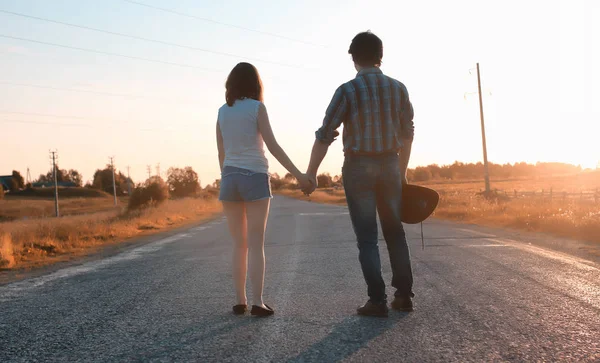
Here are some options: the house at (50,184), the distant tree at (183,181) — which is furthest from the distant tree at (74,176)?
the distant tree at (183,181)

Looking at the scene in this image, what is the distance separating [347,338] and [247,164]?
1433 millimetres

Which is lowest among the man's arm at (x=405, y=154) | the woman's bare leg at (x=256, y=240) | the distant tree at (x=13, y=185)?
the woman's bare leg at (x=256, y=240)

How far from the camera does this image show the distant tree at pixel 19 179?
12549cm

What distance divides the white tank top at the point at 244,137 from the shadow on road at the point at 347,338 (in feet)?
4.16

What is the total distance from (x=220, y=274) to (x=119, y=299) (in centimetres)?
168

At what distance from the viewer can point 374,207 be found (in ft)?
13.8

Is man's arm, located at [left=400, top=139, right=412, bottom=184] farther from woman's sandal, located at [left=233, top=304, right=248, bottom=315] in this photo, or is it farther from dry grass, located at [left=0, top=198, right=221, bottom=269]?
dry grass, located at [left=0, top=198, right=221, bottom=269]

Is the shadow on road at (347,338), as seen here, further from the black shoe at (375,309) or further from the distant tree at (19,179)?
the distant tree at (19,179)

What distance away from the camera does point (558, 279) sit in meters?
5.69

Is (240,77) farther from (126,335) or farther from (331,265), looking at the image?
(331,265)

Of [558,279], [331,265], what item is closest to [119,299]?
[331,265]

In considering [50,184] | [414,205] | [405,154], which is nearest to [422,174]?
[50,184]

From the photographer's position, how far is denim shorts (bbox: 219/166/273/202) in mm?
4102

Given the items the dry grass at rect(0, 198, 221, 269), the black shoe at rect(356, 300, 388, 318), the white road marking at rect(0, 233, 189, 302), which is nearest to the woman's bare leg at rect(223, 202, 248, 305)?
the black shoe at rect(356, 300, 388, 318)
